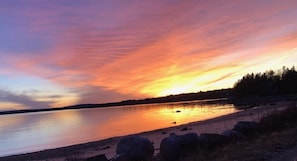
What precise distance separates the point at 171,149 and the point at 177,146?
0.98ft

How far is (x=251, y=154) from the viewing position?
1209 cm

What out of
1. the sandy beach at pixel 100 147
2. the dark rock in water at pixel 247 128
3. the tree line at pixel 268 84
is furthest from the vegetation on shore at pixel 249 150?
the tree line at pixel 268 84

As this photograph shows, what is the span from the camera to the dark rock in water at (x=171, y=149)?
47.9 ft

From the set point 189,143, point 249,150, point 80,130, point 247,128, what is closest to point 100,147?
point 247,128

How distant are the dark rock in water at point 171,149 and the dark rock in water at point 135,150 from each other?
55.3 inches

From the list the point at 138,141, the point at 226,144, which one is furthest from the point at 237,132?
the point at 138,141

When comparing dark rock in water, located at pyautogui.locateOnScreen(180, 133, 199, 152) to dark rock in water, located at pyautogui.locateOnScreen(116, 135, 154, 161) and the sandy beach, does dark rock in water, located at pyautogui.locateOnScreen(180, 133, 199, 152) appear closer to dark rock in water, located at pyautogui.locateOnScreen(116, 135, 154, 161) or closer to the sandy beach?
dark rock in water, located at pyautogui.locateOnScreen(116, 135, 154, 161)

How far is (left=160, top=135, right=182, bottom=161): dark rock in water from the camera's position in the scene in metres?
14.6

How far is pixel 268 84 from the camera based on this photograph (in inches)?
5305

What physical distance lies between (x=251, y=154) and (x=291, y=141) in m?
2.82

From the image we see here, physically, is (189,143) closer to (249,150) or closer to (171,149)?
Result: (171,149)

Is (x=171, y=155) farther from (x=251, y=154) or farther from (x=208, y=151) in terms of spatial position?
(x=251, y=154)

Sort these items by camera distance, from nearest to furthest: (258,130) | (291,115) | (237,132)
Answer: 1. (237,132)
2. (258,130)
3. (291,115)

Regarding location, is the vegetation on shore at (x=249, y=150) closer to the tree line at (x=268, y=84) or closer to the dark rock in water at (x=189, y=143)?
the dark rock in water at (x=189, y=143)
